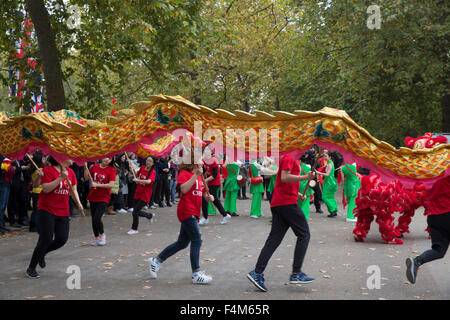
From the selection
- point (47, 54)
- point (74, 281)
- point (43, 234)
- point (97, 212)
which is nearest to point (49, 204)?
point (43, 234)

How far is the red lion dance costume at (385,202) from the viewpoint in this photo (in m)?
9.95

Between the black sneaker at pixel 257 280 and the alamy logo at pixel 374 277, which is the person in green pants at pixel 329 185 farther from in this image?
the black sneaker at pixel 257 280

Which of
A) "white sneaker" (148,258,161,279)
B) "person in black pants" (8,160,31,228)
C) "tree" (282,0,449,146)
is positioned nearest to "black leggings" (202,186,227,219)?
"person in black pants" (8,160,31,228)

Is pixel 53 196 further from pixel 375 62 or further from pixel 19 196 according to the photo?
pixel 375 62

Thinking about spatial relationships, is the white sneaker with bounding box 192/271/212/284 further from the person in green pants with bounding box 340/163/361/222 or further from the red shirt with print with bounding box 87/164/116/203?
the person in green pants with bounding box 340/163/361/222

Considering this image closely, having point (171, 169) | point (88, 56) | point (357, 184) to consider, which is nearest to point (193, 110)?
point (357, 184)

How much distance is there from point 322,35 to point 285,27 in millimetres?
9105

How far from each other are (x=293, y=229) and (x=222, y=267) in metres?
1.84

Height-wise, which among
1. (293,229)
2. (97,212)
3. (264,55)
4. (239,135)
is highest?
(264,55)

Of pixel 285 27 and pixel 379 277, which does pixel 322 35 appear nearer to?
pixel 285 27

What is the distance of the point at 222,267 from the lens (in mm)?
8094

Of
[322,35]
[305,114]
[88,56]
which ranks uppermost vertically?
[322,35]

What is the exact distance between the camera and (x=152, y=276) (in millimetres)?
7277

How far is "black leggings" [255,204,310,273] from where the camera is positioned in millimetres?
6641
